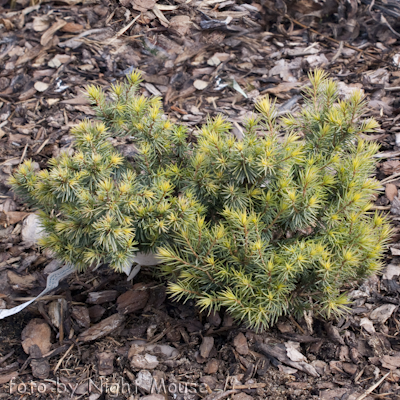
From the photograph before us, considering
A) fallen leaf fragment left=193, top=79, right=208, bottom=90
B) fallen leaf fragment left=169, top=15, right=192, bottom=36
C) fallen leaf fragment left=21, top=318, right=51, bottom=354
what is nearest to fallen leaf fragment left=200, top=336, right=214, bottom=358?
fallen leaf fragment left=21, top=318, right=51, bottom=354

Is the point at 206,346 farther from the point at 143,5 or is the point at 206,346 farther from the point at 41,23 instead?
the point at 41,23

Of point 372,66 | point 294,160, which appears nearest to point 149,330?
point 294,160

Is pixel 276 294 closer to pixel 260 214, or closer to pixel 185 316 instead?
pixel 260 214

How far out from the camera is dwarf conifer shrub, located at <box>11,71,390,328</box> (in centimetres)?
186

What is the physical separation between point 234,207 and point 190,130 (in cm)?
164

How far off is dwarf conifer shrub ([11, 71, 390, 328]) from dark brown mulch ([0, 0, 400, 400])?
386mm

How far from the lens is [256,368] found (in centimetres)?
215

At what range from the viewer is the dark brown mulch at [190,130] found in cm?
215

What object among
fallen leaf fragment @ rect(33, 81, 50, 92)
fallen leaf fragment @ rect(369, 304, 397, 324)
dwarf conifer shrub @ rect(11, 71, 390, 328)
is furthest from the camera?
fallen leaf fragment @ rect(33, 81, 50, 92)

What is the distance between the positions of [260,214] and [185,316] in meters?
0.89

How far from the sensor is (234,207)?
6.52 feet

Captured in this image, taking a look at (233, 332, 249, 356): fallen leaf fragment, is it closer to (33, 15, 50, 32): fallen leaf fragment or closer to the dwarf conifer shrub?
the dwarf conifer shrub

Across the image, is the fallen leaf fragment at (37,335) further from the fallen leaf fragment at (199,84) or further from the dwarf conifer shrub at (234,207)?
the fallen leaf fragment at (199,84)

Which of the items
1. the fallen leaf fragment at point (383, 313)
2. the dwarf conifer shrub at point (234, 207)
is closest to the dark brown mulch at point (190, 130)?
the fallen leaf fragment at point (383, 313)
